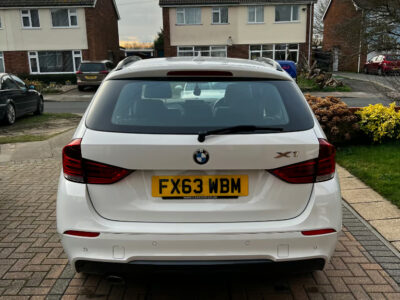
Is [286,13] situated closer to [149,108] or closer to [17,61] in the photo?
[17,61]

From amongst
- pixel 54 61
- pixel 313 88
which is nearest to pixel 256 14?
pixel 313 88

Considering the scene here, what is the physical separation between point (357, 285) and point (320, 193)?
1136 millimetres

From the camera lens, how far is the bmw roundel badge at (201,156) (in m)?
2.49

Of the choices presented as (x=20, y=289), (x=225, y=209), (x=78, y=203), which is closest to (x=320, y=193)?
(x=225, y=209)

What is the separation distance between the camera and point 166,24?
1300 inches

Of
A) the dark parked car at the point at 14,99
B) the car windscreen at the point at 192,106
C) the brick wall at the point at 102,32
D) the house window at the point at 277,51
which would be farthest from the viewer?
the house window at the point at 277,51

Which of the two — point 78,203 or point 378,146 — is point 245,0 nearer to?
point 378,146

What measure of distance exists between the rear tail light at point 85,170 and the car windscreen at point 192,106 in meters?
0.20

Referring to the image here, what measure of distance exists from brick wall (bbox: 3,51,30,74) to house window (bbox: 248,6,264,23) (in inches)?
697

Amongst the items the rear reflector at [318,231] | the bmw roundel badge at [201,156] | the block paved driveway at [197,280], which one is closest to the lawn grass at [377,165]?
the block paved driveway at [197,280]

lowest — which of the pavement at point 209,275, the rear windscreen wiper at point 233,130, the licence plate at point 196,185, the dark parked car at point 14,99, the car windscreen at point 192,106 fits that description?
the pavement at point 209,275

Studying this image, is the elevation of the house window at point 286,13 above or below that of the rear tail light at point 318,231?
above

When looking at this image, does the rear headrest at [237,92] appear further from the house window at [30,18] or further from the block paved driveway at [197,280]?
the house window at [30,18]

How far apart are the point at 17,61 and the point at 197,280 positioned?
111ft
